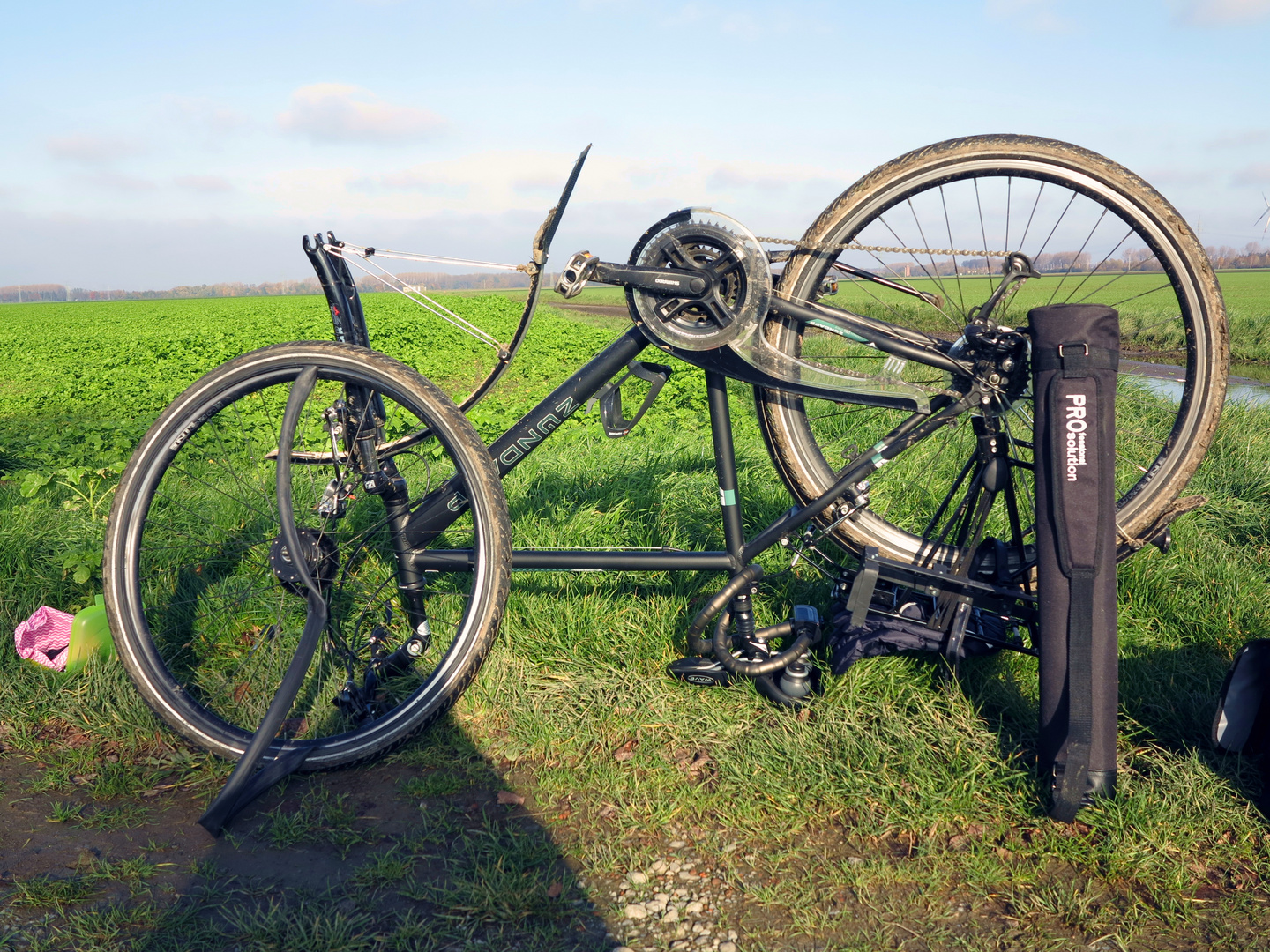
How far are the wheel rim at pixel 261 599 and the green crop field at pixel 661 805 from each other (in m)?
0.22

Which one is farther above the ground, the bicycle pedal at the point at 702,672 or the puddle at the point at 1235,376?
A: the puddle at the point at 1235,376

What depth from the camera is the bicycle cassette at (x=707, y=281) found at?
2.66 metres

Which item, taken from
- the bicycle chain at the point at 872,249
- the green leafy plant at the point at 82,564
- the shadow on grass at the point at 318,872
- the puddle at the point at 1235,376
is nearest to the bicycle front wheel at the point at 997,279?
the bicycle chain at the point at 872,249

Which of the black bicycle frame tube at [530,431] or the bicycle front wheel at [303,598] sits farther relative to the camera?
the black bicycle frame tube at [530,431]

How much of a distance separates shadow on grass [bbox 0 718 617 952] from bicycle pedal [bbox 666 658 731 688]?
704mm

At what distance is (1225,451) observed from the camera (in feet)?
16.3

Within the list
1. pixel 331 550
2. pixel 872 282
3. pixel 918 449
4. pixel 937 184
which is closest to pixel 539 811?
pixel 331 550

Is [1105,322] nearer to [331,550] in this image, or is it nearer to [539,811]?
[539,811]

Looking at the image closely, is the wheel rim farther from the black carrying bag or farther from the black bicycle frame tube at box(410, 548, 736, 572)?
the black carrying bag

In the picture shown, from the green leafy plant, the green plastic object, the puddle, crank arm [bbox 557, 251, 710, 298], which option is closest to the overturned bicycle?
crank arm [bbox 557, 251, 710, 298]

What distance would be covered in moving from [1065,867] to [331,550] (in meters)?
2.35

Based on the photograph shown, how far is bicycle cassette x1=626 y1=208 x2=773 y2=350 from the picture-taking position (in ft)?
8.73

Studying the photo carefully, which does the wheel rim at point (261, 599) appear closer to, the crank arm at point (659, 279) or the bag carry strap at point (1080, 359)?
the crank arm at point (659, 279)

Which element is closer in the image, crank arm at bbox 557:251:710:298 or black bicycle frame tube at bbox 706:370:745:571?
crank arm at bbox 557:251:710:298
